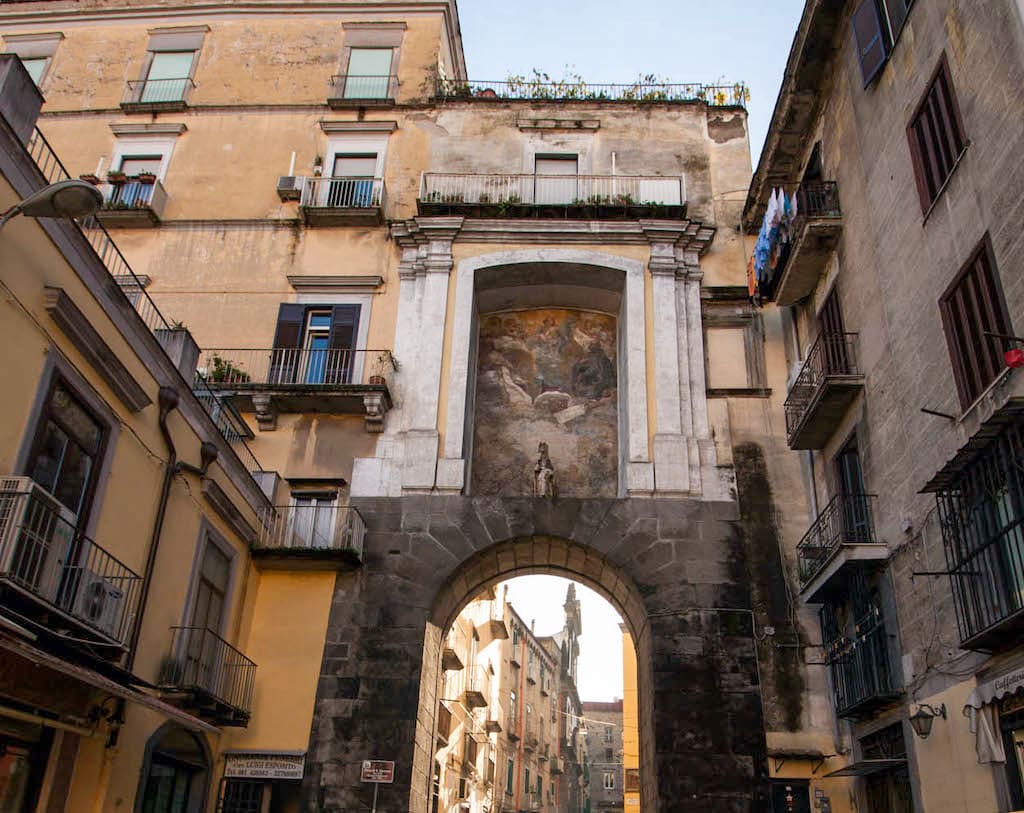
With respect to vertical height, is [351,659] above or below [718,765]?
above

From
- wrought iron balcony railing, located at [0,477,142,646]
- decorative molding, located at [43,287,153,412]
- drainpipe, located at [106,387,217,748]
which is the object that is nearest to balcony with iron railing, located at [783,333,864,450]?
drainpipe, located at [106,387,217,748]

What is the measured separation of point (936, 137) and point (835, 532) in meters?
6.94

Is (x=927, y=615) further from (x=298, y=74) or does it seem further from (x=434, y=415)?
(x=298, y=74)

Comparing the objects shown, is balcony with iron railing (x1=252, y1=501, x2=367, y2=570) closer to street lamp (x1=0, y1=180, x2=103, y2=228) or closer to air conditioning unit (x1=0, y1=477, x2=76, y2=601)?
air conditioning unit (x1=0, y1=477, x2=76, y2=601)

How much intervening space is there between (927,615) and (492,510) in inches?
338

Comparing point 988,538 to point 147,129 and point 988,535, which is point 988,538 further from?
point 147,129

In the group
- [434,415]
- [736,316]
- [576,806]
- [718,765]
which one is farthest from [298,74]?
[576,806]

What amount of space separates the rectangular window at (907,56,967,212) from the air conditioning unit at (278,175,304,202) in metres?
14.6

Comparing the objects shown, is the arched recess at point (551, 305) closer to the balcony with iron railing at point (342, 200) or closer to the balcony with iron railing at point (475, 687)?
the balcony with iron railing at point (342, 200)

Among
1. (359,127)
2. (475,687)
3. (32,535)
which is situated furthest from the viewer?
(475,687)

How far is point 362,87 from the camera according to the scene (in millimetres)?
24844

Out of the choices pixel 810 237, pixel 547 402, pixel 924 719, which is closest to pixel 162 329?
pixel 547 402

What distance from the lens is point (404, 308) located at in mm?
20875

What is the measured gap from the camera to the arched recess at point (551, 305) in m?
19.0
